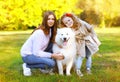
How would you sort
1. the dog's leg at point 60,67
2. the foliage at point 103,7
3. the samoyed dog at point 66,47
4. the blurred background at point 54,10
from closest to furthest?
1. the samoyed dog at point 66,47
2. the dog's leg at point 60,67
3. the blurred background at point 54,10
4. the foliage at point 103,7

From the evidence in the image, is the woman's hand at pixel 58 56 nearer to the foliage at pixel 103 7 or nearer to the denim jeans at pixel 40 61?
the denim jeans at pixel 40 61

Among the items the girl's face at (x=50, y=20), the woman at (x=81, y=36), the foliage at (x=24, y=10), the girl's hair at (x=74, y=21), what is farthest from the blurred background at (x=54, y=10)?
the girl's face at (x=50, y=20)

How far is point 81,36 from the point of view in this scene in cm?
901

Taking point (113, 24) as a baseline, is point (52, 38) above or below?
above

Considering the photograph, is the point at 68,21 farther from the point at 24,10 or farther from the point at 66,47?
the point at 24,10

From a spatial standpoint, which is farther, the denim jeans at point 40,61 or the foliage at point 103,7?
the foliage at point 103,7

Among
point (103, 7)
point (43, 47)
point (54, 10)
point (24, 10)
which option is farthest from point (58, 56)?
point (103, 7)

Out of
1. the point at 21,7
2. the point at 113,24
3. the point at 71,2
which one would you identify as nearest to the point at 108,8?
the point at 113,24

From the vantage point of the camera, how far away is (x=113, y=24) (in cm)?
5069

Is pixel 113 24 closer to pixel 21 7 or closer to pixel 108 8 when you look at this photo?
pixel 108 8

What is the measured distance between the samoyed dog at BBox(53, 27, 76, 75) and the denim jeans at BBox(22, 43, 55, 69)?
168mm

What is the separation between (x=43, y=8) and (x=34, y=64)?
27056 millimetres

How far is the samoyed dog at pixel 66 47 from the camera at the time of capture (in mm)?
8336

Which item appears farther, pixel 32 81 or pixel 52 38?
pixel 52 38
